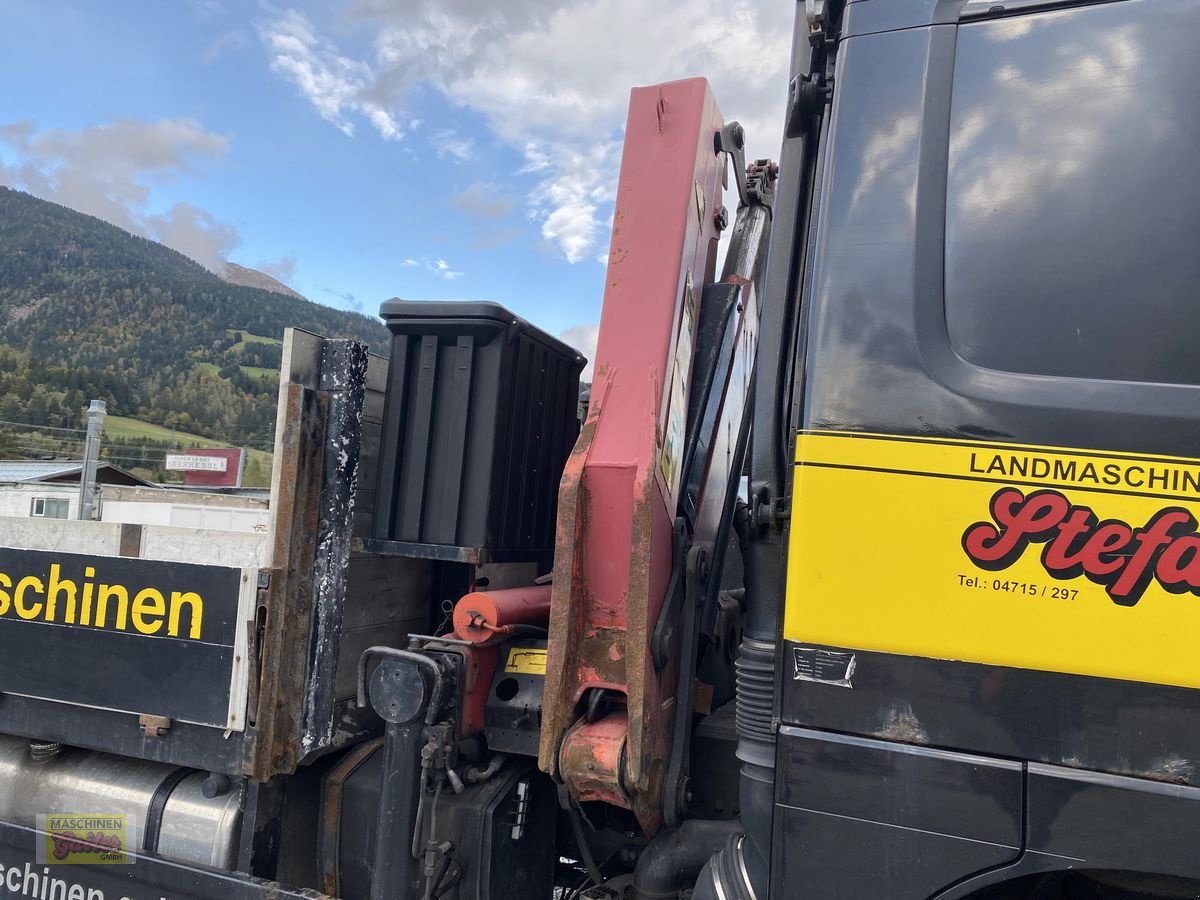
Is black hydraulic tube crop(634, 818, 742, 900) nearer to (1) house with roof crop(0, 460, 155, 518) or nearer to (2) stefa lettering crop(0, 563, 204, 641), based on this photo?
(2) stefa lettering crop(0, 563, 204, 641)

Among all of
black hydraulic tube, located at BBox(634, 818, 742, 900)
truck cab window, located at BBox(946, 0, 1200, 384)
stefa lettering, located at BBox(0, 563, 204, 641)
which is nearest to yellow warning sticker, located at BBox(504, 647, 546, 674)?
black hydraulic tube, located at BBox(634, 818, 742, 900)

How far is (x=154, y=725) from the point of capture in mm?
2645

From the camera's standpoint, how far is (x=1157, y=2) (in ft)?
5.50

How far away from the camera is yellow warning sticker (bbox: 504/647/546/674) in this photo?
2520 mm

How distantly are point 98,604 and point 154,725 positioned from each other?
1.32 ft

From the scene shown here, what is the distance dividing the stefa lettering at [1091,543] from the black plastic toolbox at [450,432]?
4.66ft

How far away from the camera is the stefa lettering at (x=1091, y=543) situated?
1.50 metres

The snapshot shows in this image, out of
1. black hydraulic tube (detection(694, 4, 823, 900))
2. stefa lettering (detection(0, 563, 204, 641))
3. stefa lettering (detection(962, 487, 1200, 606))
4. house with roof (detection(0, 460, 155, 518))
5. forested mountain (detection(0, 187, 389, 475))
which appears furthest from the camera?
forested mountain (detection(0, 187, 389, 475))

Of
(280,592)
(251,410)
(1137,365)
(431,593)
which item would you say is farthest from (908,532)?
(251,410)

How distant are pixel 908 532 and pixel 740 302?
1.28 metres

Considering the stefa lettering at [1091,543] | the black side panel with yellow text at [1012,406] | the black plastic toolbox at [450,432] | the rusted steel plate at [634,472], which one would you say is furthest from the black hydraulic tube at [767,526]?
the black plastic toolbox at [450,432]

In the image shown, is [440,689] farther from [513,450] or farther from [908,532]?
[908,532]

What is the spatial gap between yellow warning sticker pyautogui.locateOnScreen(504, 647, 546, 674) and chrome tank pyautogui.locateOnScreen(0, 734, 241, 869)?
897 mm

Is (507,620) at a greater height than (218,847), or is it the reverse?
(507,620)
